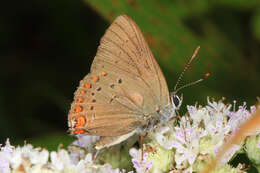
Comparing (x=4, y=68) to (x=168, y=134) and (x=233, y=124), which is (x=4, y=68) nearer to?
(x=168, y=134)

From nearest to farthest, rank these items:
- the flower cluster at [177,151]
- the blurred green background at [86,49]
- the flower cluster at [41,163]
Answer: the flower cluster at [41,163]
the flower cluster at [177,151]
the blurred green background at [86,49]

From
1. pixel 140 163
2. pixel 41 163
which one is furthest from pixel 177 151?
pixel 41 163

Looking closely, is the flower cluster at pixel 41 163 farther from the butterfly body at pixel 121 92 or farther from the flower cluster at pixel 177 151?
the butterfly body at pixel 121 92

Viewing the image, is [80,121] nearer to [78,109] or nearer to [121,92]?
[78,109]

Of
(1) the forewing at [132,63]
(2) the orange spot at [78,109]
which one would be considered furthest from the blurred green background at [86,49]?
(2) the orange spot at [78,109]

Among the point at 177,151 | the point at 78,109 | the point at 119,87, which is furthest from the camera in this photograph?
the point at 119,87

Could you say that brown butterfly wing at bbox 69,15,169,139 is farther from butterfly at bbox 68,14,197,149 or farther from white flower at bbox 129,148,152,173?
white flower at bbox 129,148,152,173
